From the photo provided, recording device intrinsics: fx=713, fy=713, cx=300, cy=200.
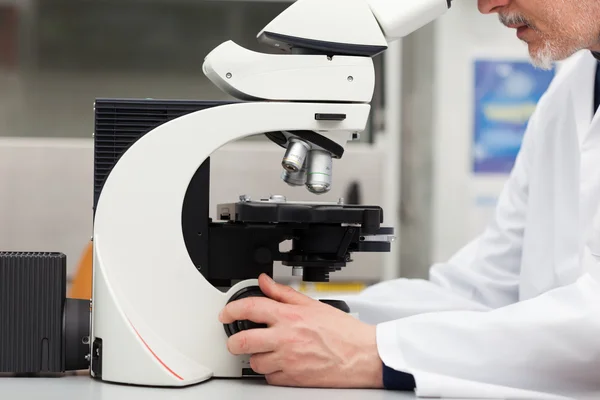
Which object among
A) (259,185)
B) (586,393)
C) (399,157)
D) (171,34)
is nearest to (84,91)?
(171,34)

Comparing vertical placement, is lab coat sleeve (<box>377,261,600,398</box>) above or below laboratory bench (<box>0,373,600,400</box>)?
above

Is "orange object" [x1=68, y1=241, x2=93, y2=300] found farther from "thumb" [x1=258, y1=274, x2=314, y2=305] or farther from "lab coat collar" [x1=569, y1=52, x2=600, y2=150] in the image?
"lab coat collar" [x1=569, y1=52, x2=600, y2=150]

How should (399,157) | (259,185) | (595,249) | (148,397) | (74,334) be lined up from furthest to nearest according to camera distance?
1. (399,157)
2. (259,185)
3. (595,249)
4. (74,334)
5. (148,397)

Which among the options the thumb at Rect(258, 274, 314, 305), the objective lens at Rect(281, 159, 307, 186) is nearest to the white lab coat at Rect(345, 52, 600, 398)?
the thumb at Rect(258, 274, 314, 305)

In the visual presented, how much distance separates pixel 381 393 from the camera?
95 centimetres

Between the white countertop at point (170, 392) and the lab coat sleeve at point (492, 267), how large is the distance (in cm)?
48

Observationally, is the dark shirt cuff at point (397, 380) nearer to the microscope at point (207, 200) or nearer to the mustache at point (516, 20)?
the microscope at point (207, 200)

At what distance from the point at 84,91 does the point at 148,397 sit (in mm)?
2297

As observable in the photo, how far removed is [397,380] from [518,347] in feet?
0.54

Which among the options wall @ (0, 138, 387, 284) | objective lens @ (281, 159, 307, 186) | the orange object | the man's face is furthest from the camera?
wall @ (0, 138, 387, 284)

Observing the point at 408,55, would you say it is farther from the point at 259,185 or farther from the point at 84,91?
the point at 84,91

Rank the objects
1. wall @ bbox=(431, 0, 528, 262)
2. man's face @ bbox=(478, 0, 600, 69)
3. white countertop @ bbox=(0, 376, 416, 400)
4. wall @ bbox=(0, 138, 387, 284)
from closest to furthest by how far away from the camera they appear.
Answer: white countertop @ bbox=(0, 376, 416, 400) → man's face @ bbox=(478, 0, 600, 69) → wall @ bbox=(0, 138, 387, 284) → wall @ bbox=(431, 0, 528, 262)

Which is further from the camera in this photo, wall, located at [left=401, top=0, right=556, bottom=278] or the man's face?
wall, located at [left=401, top=0, right=556, bottom=278]

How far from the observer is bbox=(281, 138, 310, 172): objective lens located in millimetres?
973
